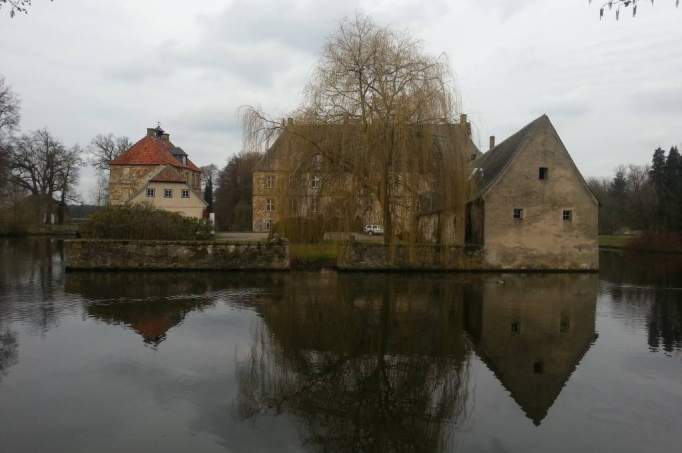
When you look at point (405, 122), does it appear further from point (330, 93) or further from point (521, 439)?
point (521, 439)

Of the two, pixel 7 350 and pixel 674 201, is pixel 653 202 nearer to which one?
pixel 674 201

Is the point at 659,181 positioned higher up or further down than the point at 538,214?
higher up

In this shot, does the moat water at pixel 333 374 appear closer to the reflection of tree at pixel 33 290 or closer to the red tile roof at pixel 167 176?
the reflection of tree at pixel 33 290

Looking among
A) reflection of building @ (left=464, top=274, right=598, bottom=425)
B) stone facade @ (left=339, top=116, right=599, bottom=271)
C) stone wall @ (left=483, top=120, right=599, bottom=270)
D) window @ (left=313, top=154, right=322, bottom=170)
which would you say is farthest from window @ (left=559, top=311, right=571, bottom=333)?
window @ (left=313, top=154, right=322, bottom=170)

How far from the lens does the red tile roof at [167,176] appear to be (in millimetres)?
38219

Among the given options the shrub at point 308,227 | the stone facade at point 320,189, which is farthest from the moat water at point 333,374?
the stone facade at point 320,189

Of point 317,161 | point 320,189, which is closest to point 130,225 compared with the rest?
point 320,189

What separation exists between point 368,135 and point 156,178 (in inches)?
953

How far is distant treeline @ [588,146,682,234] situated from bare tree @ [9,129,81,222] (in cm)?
5236

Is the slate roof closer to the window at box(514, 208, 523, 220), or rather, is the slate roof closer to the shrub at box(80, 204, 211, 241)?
the window at box(514, 208, 523, 220)

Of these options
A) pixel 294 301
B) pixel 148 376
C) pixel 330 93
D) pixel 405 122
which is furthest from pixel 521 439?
pixel 330 93

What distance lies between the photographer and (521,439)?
5.14 metres

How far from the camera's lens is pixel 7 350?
784cm

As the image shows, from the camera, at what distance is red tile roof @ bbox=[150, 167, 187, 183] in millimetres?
38219
